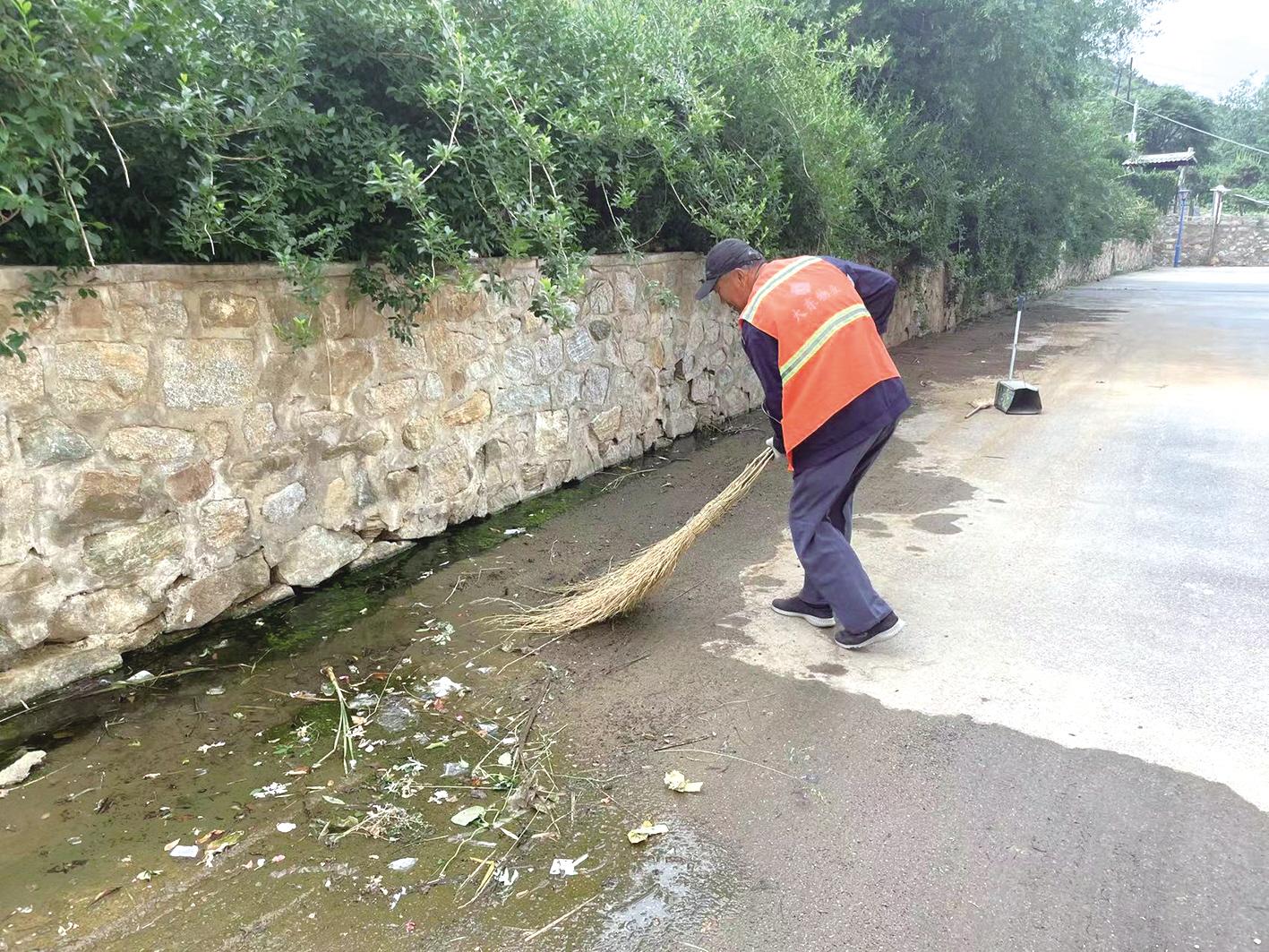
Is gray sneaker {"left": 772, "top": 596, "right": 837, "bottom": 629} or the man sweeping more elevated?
the man sweeping

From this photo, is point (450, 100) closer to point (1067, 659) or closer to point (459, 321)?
point (459, 321)

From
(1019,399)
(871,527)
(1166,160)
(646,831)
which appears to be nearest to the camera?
(646,831)

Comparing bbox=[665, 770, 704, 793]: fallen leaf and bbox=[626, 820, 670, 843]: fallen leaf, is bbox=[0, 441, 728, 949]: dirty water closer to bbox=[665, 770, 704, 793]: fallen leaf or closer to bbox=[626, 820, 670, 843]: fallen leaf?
bbox=[626, 820, 670, 843]: fallen leaf

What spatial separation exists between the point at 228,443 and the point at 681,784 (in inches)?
90.8

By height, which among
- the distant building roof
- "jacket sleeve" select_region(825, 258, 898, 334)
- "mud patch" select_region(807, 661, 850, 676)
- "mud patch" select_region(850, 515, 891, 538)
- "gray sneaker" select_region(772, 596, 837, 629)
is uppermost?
the distant building roof

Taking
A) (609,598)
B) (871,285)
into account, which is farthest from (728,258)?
(609,598)

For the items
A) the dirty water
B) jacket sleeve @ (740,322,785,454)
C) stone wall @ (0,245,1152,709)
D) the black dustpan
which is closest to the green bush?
stone wall @ (0,245,1152,709)

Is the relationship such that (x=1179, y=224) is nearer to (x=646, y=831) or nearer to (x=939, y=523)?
(x=939, y=523)

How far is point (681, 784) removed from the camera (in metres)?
2.69

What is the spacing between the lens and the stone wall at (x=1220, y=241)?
34.2 metres

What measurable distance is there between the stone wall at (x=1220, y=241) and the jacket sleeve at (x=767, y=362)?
3803 cm

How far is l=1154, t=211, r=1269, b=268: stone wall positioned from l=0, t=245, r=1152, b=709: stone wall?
37.5 meters

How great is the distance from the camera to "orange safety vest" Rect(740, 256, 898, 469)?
331 centimetres

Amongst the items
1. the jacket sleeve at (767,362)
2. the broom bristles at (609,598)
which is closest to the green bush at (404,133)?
the jacket sleeve at (767,362)
